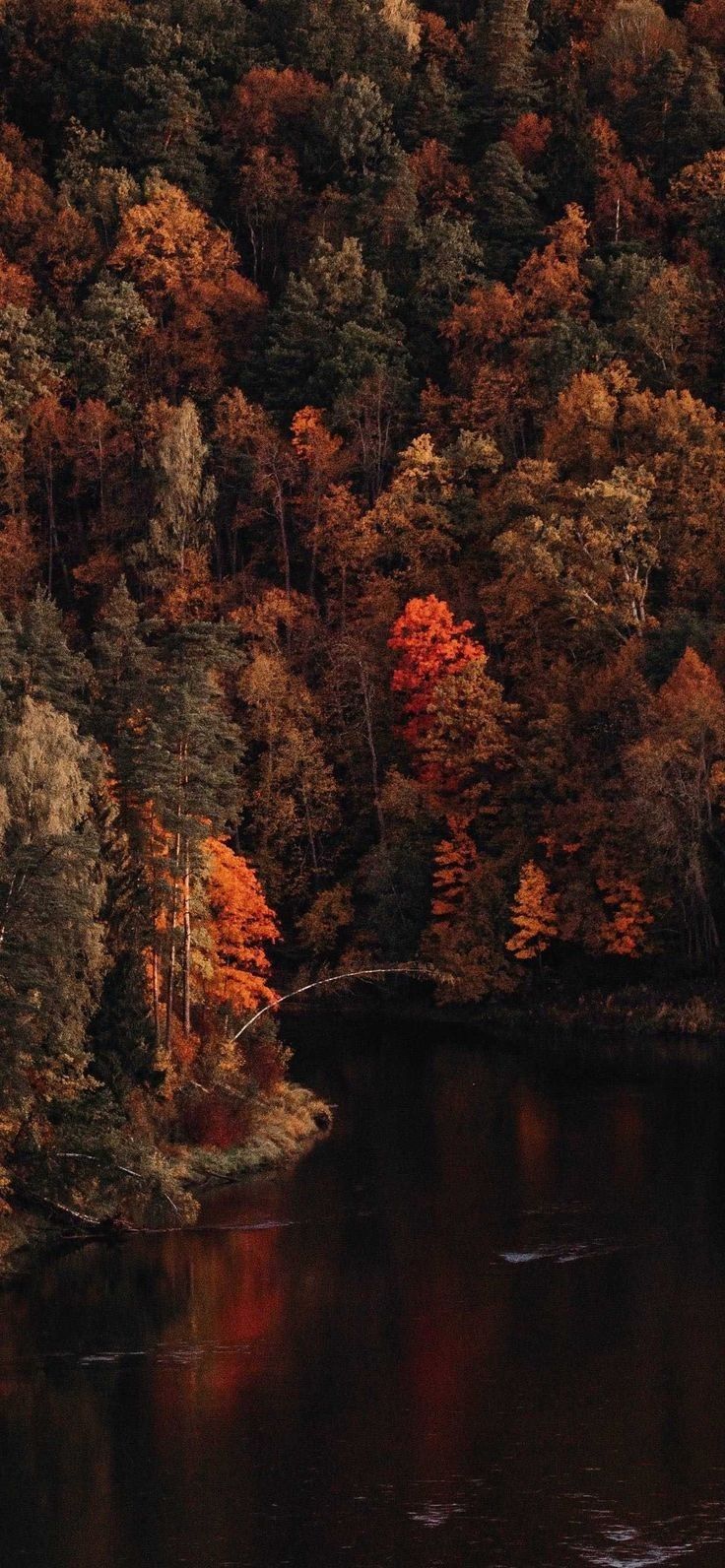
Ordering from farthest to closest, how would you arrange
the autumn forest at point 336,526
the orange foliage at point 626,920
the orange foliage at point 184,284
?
1. the orange foliage at point 184,284
2. the orange foliage at point 626,920
3. the autumn forest at point 336,526

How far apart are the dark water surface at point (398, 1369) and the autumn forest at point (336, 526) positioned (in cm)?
363

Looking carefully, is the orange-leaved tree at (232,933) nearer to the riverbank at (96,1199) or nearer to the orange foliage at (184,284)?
the riverbank at (96,1199)

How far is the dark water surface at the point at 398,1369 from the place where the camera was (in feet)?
101

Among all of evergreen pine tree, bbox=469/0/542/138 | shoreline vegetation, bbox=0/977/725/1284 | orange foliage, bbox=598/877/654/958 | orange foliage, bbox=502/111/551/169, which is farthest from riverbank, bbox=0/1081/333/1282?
evergreen pine tree, bbox=469/0/542/138

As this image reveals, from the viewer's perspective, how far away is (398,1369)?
123ft

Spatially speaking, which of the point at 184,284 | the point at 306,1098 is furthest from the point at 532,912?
the point at 184,284

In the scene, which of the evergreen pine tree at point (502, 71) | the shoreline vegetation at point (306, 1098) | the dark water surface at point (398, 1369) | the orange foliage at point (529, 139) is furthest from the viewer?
the evergreen pine tree at point (502, 71)

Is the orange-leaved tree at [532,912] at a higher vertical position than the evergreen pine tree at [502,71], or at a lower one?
lower

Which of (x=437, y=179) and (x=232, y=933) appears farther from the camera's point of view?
(x=437, y=179)

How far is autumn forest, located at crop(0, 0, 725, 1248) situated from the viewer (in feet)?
174

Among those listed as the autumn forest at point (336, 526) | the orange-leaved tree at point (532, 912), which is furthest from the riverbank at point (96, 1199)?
the orange-leaved tree at point (532, 912)

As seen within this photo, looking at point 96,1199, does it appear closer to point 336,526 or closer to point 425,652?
point 425,652

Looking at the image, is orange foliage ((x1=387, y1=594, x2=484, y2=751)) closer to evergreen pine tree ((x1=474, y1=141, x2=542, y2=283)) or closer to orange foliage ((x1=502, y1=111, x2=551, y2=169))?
evergreen pine tree ((x1=474, y1=141, x2=542, y2=283))

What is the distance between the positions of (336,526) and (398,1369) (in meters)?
61.4
